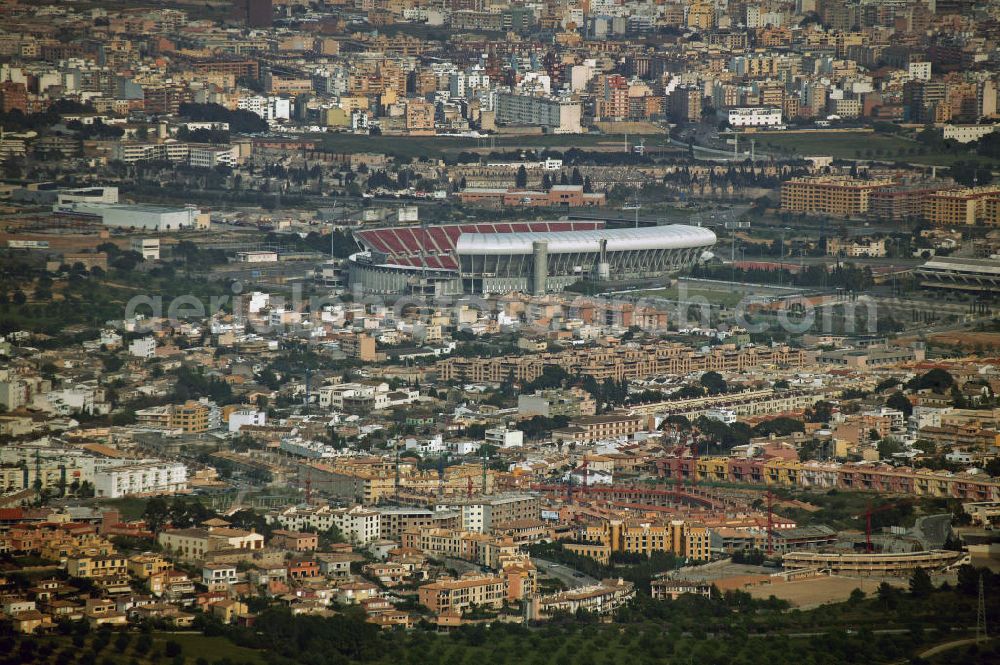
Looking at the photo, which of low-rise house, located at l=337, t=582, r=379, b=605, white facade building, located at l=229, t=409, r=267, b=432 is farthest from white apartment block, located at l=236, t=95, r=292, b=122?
low-rise house, located at l=337, t=582, r=379, b=605

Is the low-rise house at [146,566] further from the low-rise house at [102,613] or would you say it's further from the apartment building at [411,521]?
the apartment building at [411,521]

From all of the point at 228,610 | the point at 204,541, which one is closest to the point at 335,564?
the point at 204,541

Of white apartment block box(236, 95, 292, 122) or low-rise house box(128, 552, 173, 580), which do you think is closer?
low-rise house box(128, 552, 173, 580)

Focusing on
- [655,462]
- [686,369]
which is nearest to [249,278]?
[686,369]

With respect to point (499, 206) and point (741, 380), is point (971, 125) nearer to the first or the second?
point (499, 206)

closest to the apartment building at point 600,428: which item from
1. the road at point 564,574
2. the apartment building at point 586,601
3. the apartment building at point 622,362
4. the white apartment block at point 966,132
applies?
the apartment building at point 622,362

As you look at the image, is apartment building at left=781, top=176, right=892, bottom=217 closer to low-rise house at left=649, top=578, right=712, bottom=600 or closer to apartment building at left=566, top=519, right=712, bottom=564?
apartment building at left=566, top=519, right=712, bottom=564

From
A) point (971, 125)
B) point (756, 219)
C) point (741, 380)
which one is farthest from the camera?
point (971, 125)
